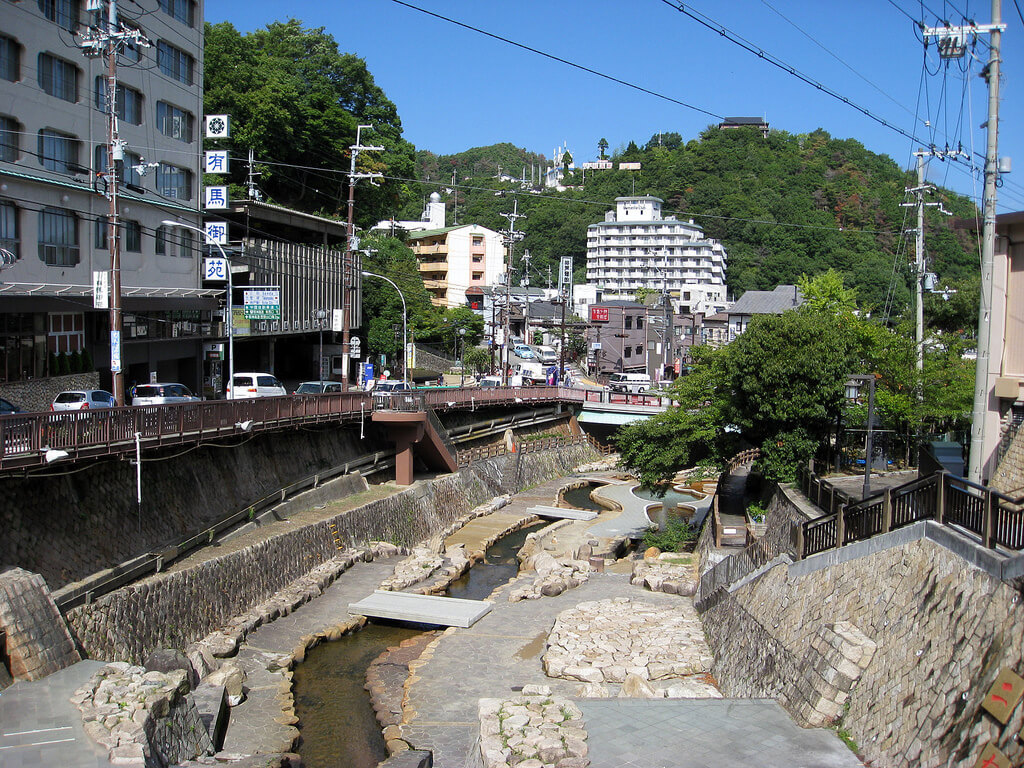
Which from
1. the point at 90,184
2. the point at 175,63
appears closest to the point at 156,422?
the point at 90,184

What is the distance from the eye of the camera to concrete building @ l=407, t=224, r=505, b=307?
284ft

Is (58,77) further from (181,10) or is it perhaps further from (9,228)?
(181,10)

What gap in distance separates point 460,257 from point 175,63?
177 feet

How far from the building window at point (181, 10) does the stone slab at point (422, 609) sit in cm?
2438

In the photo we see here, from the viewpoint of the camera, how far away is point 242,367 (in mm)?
45531

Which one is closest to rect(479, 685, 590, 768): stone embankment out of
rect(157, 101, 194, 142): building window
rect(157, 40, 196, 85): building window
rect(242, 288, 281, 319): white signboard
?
rect(242, 288, 281, 319): white signboard

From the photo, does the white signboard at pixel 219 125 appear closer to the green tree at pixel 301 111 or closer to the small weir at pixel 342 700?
the green tree at pixel 301 111

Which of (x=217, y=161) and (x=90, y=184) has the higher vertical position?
(x=217, y=161)

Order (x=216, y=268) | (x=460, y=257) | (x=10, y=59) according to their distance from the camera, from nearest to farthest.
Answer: (x=10, y=59)
(x=216, y=268)
(x=460, y=257)

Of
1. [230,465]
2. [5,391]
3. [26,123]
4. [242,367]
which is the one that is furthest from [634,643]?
[242,367]

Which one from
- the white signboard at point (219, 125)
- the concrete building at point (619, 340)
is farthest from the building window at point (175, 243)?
the concrete building at point (619, 340)

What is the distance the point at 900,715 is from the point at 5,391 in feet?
82.8

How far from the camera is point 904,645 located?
11414 mm

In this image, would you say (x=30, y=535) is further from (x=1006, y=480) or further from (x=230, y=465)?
(x=1006, y=480)
